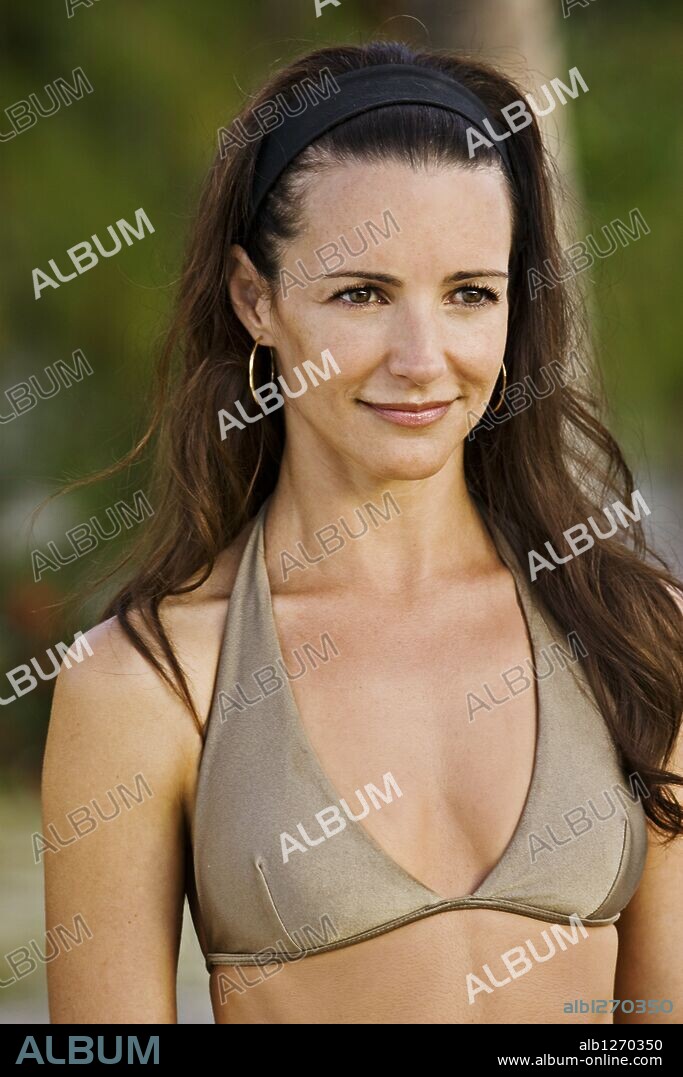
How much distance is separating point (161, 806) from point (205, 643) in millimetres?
266

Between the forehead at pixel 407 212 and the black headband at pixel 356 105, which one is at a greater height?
the black headband at pixel 356 105

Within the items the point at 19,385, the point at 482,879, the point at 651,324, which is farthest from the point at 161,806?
the point at 651,324

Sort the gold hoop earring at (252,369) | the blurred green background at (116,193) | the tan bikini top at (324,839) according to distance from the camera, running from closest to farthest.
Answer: the tan bikini top at (324,839) → the gold hoop earring at (252,369) → the blurred green background at (116,193)

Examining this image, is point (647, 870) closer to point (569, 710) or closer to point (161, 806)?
point (569, 710)

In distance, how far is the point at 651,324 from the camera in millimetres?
6758

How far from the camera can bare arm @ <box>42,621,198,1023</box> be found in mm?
2189

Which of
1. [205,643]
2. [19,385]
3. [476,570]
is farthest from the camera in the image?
[19,385]

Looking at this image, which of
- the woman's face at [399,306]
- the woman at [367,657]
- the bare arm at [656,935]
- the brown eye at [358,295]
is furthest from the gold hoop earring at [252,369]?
the bare arm at [656,935]

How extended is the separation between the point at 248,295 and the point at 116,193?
13.5 feet

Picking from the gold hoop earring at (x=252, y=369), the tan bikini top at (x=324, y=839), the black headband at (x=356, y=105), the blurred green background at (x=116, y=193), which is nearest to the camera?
the tan bikini top at (x=324, y=839)

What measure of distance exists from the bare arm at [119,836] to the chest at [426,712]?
0.77 ft

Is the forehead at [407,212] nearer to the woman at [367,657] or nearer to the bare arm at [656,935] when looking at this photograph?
the woman at [367,657]

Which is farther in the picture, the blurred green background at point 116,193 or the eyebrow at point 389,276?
the blurred green background at point 116,193

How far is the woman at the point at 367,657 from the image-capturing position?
2.15m
